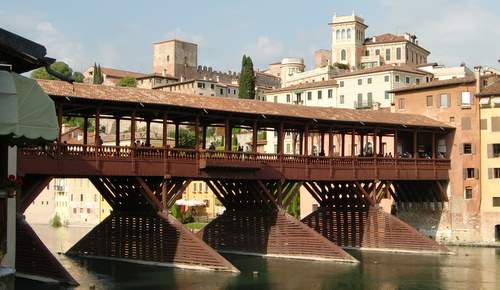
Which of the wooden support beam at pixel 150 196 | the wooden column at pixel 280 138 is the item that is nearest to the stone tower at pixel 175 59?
the wooden column at pixel 280 138

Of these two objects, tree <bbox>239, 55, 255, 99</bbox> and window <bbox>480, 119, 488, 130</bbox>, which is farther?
tree <bbox>239, 55, 255, 99</bbox>

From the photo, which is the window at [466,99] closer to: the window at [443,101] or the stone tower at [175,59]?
the window at [443,101]

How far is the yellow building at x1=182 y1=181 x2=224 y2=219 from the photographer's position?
7912 centimetres

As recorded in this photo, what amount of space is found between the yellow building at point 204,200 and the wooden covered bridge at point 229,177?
27674 millimetres

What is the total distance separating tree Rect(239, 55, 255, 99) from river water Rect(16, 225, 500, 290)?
210ft

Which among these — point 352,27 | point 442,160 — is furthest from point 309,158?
point 352,27

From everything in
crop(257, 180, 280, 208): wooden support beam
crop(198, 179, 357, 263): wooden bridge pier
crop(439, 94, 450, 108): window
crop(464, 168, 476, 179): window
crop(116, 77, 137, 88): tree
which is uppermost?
crop(116, 77, 137, 88): tree

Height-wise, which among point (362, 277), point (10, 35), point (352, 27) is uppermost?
point (352, 27)

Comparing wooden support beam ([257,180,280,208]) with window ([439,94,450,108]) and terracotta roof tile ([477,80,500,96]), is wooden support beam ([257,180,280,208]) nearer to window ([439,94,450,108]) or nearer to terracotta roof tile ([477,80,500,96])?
window ([439,94,450,108])

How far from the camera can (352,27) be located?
150875mm

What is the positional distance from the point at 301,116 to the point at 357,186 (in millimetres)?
7027

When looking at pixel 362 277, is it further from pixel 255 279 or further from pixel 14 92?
pixel 14 92

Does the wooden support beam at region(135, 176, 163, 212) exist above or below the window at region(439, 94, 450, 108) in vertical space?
below

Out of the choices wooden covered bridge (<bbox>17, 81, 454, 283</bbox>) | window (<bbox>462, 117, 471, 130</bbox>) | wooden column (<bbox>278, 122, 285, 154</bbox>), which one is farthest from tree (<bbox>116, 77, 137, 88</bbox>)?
wooden column (<bbox>278, 122, 285, 154</bbox>)
